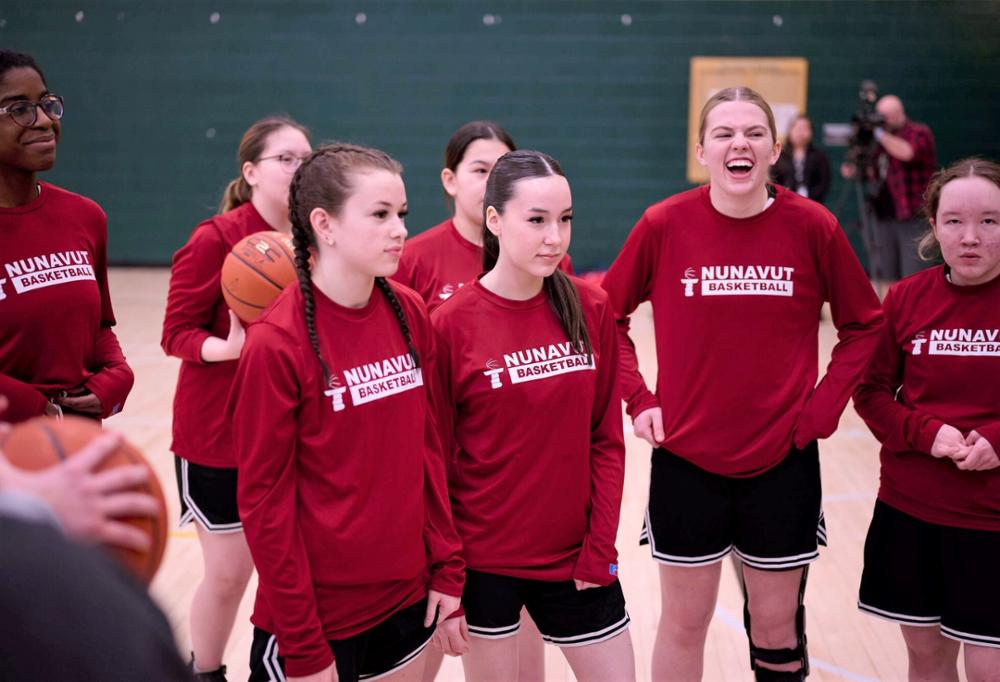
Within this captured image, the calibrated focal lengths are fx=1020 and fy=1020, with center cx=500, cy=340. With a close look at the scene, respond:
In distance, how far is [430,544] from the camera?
94.4 inches

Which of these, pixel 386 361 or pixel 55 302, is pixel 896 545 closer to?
pixel 386 361

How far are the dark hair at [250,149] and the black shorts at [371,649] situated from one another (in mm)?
1620

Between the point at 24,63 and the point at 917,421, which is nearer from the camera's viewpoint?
the point at 24,63

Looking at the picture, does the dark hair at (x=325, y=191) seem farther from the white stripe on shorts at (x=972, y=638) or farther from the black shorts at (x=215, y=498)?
the white stripe on shorts at (x=972, y=638)

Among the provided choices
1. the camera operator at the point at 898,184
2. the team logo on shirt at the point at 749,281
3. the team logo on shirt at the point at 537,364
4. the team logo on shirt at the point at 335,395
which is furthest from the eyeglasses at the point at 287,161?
the camera operator at the point at 898,184

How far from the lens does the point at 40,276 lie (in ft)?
8.53

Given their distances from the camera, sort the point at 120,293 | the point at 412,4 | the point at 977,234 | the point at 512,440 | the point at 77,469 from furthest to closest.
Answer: the point at 412,4, the point at 120,293, the point at 977,234, the point at 512,440, the point at 77,469

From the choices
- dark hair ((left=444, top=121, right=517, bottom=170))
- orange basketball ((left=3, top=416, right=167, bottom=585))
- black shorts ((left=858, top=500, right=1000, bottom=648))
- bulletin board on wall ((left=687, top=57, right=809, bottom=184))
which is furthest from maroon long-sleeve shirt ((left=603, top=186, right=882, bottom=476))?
bulletin board on wall ((left=687, top=57, right=809, bottom=184))

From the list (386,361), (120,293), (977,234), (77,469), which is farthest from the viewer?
(120,293)

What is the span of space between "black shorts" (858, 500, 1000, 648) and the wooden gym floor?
2.70 ft

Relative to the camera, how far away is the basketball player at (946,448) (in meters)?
2.73

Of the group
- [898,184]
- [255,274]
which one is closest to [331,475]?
[255,274]

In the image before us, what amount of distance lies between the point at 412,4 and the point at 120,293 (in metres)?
4.57

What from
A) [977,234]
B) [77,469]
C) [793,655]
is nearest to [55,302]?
[77,469]
